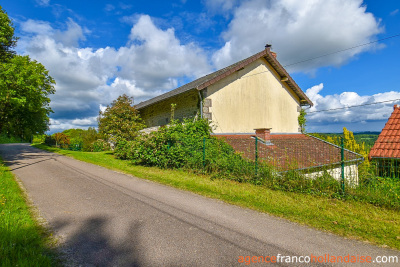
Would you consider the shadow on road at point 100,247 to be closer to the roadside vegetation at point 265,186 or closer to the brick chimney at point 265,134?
the roadside vegetation at point 265,186

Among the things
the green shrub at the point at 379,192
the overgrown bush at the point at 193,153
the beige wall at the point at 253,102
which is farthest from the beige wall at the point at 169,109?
the green shrub at the point at 379,192

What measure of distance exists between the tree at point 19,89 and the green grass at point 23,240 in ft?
33.1

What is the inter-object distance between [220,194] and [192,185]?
1.32m

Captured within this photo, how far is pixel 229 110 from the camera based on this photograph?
12.7m

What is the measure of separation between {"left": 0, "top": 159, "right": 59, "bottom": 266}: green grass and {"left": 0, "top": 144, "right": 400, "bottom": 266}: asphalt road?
0.22m

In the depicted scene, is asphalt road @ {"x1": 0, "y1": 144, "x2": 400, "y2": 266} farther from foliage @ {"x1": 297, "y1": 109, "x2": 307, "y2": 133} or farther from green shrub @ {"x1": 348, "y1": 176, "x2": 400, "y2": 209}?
foliage @ {"x1": 297, "y1": 109, "x2": 307, "y2": 133}

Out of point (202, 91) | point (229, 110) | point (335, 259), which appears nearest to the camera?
point (335, 259)

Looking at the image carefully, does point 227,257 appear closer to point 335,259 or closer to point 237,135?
point 335,259

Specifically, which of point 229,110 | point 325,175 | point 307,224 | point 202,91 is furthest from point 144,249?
point 229,110

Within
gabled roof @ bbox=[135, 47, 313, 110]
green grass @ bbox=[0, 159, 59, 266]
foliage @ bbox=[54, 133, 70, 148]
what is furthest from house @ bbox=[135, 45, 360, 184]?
foliage @ bbox=[54, 133, 70, 148]

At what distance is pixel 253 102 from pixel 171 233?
11.5m

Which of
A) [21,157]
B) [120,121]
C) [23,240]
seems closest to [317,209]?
[23,240]

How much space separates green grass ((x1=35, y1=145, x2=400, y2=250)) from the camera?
374 cm

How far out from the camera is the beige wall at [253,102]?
40.6 ft
